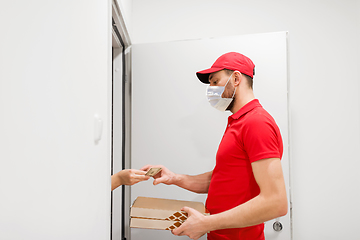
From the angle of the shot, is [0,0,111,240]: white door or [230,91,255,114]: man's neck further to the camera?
[230,91,255,114]: man's neck

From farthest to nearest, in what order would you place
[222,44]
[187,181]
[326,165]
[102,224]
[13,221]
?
[326,165] → [222,44] → [187,181] → [102,224] → [13,221]

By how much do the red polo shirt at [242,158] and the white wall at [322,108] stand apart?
74cm

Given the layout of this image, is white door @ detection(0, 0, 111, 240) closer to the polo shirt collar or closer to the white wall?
the polo shirt collar

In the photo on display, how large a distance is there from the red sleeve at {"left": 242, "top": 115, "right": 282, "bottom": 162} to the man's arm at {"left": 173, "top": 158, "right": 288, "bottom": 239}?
0.08 ft

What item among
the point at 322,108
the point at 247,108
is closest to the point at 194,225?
the point at 247,108

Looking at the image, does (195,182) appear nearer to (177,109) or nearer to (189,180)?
(189,180)

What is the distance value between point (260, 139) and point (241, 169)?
0.53ft

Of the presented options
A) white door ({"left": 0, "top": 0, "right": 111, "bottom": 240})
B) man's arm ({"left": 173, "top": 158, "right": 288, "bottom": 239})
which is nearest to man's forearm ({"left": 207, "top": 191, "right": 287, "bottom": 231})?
man's arm ({"left": 173, "top": 158, "right": 288, "bottom": 239})

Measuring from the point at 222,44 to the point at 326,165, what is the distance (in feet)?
3.39

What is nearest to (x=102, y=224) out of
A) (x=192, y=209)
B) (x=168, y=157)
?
(x=192, y=209)

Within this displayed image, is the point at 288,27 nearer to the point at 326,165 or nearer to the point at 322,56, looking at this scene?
the point at 322,56

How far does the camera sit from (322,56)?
148 centimetres

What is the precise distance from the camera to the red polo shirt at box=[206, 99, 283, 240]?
0.78 metres

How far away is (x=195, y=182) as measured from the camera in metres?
1.15
